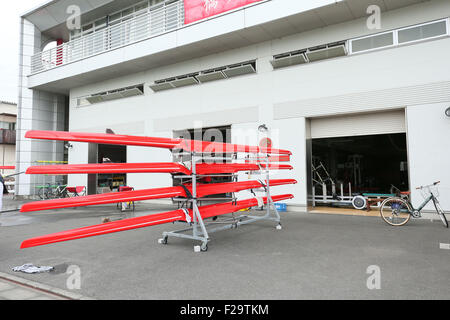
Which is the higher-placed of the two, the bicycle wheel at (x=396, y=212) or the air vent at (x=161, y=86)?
the air vent at (x=161, y=86)

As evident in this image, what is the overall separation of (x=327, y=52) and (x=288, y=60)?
1.21 metres

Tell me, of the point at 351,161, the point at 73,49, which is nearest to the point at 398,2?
the point at 351,161

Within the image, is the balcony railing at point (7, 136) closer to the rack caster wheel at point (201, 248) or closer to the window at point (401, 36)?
the rack caster wheel at point (201, 248)

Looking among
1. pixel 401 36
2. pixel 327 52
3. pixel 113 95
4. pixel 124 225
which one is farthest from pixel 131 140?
pixel 113 95

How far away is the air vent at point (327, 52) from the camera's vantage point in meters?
8.24

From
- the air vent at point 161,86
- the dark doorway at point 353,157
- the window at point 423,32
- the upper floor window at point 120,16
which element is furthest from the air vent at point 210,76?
the window at point 423,32

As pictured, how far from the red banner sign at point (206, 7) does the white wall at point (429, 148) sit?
600 cm

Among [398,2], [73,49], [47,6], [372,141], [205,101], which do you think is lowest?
[372,141]

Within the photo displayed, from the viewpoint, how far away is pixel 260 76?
376 inches

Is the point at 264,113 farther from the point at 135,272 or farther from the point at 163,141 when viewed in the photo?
the point at 135,272

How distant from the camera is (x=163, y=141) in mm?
4090

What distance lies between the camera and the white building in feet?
24.0

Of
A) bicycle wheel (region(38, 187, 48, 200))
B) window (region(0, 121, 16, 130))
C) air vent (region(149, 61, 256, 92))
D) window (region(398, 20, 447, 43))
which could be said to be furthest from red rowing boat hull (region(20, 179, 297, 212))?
window (region(0, 121, 16, 130))

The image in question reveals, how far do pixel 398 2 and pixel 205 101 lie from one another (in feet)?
21.5
